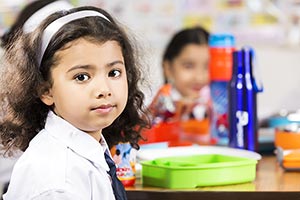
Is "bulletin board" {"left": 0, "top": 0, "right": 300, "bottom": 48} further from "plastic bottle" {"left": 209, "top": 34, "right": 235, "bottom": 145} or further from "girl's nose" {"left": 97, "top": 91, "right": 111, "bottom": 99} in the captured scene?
"girl's nose" {"left": 97, "top": 91, "right": 111, "bottom": 99}

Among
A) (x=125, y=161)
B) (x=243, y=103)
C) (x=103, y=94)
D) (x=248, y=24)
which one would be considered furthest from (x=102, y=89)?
(x=248, y=24)

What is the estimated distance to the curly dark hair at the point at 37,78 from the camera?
1.27 m

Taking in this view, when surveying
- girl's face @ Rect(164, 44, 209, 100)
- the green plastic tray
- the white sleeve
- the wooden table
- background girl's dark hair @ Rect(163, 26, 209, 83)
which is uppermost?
the white sleeve

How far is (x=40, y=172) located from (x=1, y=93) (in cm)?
27

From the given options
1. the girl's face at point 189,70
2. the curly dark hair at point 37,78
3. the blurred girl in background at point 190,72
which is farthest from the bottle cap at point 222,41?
the girl's face at point 189,70

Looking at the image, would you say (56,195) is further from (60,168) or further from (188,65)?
(188,65)

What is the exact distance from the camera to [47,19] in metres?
1.31

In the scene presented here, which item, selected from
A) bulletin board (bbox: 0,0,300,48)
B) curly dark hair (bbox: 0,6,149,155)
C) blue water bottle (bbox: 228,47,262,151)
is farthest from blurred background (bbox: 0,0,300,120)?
curly dark hair (bbox: 0,6,149,155)

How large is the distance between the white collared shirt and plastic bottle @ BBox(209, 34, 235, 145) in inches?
31.0

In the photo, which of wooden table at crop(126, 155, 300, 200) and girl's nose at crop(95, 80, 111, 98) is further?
wooden table at crop(126, 155, 300, 200)

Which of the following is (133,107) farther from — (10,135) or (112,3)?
(112,3)

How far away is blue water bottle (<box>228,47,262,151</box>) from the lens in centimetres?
170

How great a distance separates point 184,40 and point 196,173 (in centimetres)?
173

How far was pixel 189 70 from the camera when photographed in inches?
117
